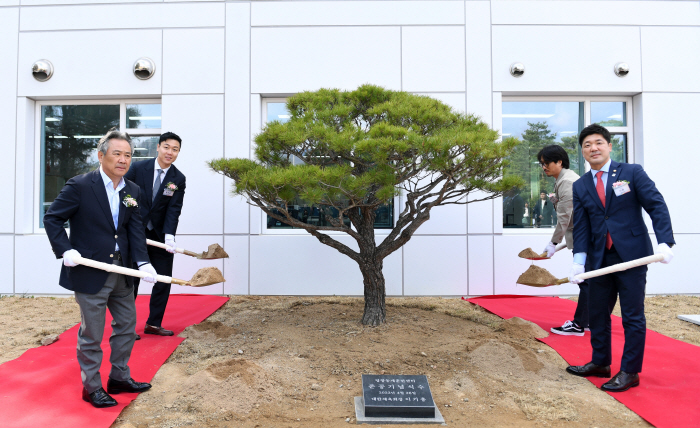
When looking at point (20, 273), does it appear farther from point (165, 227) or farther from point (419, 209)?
point (419, 209)

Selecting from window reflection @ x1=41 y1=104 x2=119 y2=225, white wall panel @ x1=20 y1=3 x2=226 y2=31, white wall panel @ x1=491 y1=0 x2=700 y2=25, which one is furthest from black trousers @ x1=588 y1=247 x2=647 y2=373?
window reflection @ x1=41 y1=104 x2=119 y2=225

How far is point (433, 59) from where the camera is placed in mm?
4516

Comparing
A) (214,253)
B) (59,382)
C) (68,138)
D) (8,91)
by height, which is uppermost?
(8,91)

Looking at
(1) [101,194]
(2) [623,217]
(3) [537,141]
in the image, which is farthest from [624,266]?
(3) [537,141]

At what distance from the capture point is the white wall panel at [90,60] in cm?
459

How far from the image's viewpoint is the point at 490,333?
10.2 ft

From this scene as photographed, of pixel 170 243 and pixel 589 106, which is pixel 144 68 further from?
pixel 589 106

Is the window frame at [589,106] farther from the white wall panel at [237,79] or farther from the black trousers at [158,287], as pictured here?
Result: the black trousers at [158,287]

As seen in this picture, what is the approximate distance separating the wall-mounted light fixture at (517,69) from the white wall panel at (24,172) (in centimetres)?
553

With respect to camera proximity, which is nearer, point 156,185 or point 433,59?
point 156,185

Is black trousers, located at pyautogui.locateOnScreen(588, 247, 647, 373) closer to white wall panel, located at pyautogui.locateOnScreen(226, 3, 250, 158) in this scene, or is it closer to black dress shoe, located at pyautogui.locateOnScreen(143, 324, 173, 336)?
black dress shoe, located at pyautogui.locateOnScreen(143, 324, 173, 336)

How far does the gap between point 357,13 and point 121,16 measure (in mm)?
2689

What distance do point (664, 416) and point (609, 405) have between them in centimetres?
22

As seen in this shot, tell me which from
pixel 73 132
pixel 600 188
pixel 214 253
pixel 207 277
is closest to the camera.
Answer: pixel 600 188
